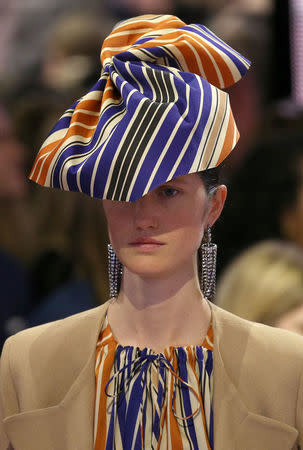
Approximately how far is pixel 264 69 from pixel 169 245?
2224mm

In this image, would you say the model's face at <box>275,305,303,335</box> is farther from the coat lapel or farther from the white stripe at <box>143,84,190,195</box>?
the white stripe at <box>143,84,190,195</box>

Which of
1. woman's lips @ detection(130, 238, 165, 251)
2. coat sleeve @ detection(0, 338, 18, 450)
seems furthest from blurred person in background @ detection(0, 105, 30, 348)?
woman's lips @ detection(130, 238, 165, 251)

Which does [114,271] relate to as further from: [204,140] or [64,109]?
[64,109]

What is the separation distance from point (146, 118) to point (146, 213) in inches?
5.9

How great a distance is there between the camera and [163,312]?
1.33m

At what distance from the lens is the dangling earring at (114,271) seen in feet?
4.47

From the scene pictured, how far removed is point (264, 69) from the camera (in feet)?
10.9

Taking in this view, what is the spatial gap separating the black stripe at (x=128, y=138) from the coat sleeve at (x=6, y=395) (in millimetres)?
406

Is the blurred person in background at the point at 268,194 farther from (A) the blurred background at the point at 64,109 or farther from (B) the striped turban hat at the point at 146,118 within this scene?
(B) the striped turban hat at the point at 146,118

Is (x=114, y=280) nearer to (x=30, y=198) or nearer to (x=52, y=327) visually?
(x=52, y=327)

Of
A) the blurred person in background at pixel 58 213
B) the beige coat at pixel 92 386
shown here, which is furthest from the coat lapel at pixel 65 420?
the blurred person in background at pixel 58 213

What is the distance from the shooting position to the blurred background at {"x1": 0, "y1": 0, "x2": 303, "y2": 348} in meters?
2.80

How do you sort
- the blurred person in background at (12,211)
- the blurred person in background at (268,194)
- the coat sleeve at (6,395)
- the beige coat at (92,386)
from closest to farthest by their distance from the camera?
the beige coat at (92,386), the coat sleeve at (6,395), the blurred person in background at (12,211), the blurred person in background at (268,194)

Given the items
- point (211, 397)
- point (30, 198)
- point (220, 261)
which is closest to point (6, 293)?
point (30, 198)
